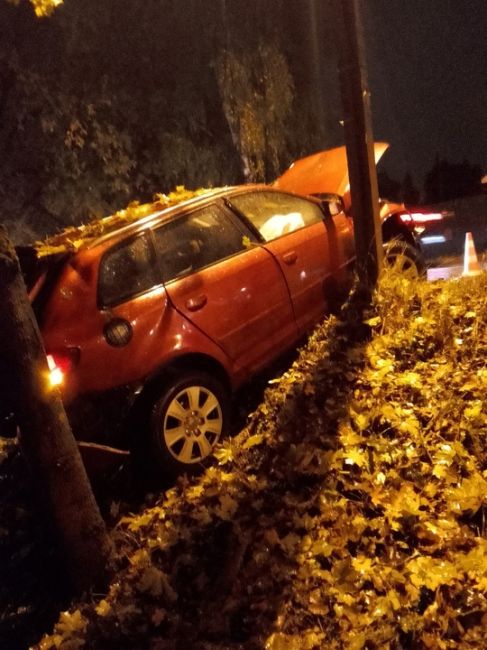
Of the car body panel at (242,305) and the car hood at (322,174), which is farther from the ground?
the car hood at (322,174)

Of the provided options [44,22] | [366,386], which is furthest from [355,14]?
[44,22]

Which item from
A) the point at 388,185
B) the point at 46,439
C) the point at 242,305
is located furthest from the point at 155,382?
the point at 388,185

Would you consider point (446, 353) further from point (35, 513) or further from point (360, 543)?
point (35, 513)

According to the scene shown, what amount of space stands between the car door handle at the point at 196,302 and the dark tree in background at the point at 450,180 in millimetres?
25423

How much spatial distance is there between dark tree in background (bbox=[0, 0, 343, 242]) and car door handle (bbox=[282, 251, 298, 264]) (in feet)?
17.9

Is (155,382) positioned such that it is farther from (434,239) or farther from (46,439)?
(434,239)

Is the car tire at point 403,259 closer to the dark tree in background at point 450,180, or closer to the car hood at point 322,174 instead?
the car hood at point 322,174

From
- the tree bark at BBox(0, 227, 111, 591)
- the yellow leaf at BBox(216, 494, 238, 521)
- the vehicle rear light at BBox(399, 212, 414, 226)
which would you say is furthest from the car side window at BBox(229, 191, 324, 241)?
the tree bark at BBox(0, 227, 111, 591)

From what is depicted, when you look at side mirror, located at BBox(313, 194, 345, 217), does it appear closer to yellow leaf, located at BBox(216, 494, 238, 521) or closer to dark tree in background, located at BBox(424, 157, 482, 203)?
yellow leaf, located at BBox(216, 494, 238, 521)

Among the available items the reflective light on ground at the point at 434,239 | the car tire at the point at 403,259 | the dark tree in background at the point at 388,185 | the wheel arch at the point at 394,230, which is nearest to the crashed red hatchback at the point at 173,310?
the car tire at the point at 403,259

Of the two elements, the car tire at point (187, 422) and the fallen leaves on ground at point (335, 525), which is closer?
the fallen leaves on ground at point (335, 525)

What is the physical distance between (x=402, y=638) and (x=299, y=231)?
2.99 metres

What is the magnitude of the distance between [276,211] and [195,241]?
937 mm

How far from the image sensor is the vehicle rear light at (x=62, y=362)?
3068 millimetres
